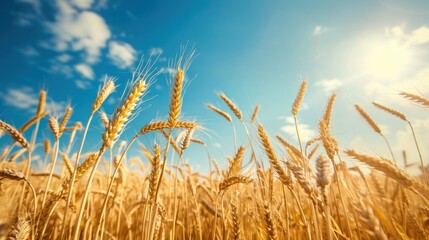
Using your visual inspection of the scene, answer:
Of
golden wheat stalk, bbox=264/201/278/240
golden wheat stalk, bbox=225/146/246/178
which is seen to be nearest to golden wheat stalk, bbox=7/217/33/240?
golden wheat stalk, bbox=264/201/278/240

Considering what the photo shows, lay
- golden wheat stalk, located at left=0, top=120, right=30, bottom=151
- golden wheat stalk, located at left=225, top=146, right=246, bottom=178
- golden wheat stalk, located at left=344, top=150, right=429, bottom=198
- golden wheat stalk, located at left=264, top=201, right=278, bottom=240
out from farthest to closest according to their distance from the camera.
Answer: golden wheat stalk, located at left=225, top=146, right=246, bottom=178 < golden wheat stalk, located at left=0, top=120, right=30, bottom=151 < golden wheat stalk, located at left=264, top=201, right=278, bottom=240 < golden wheat stalk, located at left=344, top=150, right=429, bottom=198

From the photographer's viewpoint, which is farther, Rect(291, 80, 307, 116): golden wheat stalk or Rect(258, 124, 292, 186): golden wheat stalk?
Rect(291, 80, 307, 116): golden wheat stalk

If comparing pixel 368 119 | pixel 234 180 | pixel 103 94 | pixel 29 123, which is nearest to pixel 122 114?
pixel 103 94

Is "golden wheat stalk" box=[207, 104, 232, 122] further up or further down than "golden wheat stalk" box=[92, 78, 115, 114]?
further up

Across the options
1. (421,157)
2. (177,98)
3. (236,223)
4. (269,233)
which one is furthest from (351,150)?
(421,157)

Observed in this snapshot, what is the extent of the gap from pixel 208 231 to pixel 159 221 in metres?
1.64

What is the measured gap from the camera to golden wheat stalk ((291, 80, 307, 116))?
2.96 metres

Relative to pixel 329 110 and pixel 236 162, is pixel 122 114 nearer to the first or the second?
pixel 236 162

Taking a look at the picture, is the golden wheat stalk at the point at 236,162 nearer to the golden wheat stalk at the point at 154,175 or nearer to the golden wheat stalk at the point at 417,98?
the golden wheat stalk at the point at 154,175

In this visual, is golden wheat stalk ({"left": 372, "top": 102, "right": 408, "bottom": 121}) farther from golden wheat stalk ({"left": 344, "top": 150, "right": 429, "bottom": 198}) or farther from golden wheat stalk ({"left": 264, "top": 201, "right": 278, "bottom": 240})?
golden wheat stalk ({"left": 264, "top": 201, "right": 278, "bottom": 240})

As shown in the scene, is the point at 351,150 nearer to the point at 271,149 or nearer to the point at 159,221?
the point at 271,149

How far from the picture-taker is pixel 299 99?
3215 millimetres

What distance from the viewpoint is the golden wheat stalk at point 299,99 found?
2960 mm

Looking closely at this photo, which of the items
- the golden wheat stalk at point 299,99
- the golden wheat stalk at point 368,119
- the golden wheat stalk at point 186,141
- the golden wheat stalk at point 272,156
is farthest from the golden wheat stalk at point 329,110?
the golden wheat stalk at point 186,141
